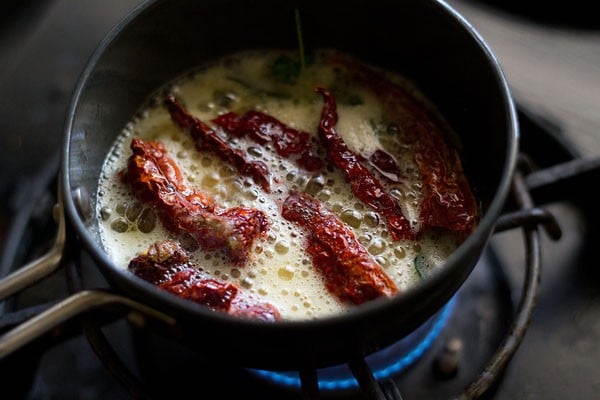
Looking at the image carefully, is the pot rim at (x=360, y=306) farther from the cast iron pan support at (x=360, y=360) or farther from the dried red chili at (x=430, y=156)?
the dried red chili at (x=430, y=156)

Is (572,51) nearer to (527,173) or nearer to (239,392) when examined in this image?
(527,173)

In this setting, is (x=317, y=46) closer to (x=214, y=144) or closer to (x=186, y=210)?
(x=214, y=144)

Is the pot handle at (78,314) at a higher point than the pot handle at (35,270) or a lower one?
lower

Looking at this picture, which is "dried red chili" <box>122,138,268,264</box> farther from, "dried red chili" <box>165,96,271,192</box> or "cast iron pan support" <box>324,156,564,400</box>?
"cast iron pan support" <box>324,156,564,400</box>

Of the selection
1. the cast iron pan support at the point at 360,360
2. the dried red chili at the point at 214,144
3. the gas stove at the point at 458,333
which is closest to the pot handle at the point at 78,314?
the cast iron pan support at the point at 360,360

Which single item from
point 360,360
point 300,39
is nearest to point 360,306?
point 360,360

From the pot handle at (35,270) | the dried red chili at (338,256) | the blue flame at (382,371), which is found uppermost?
→ the pot handle at (35,270)
